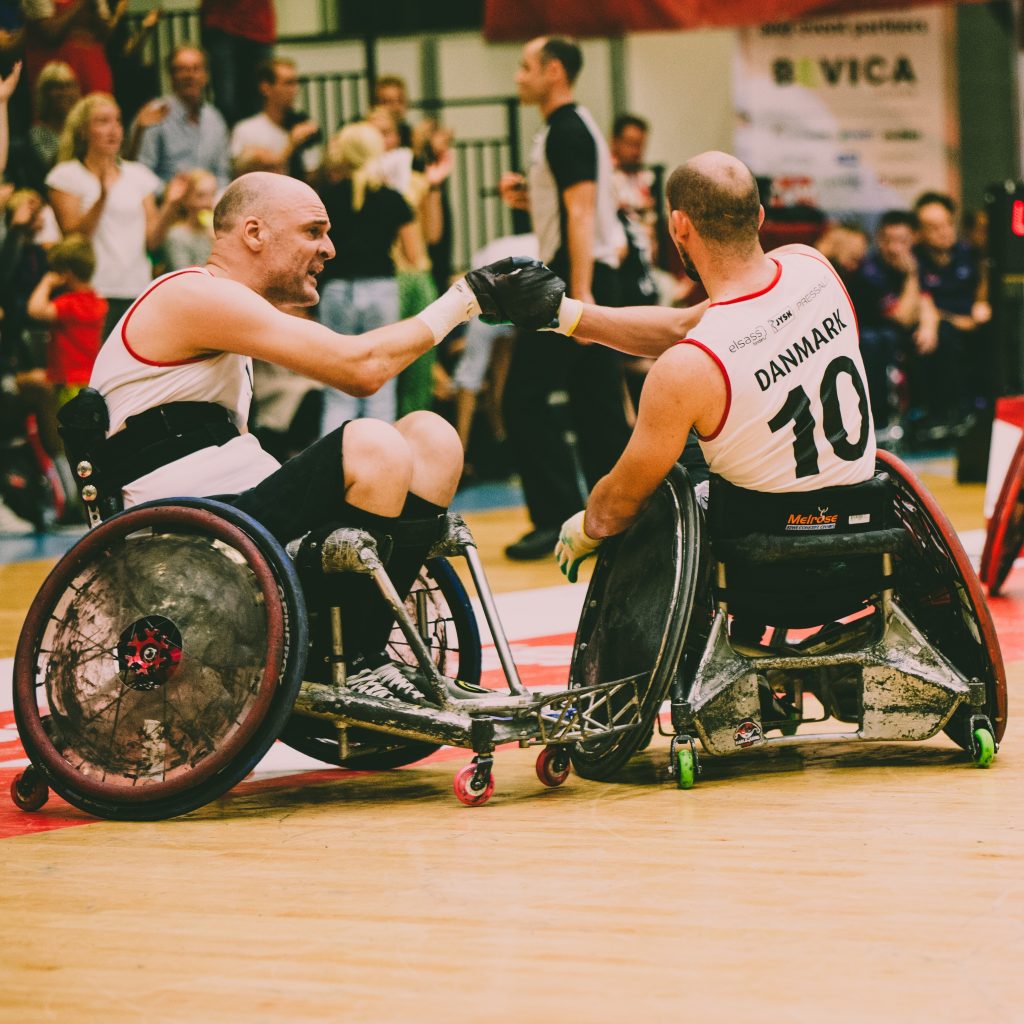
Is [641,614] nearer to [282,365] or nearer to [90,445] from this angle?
[282,365]

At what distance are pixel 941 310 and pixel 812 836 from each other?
37.1 feet

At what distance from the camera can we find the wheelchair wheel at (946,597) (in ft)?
14.2

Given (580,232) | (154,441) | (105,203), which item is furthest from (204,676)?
(105,203)

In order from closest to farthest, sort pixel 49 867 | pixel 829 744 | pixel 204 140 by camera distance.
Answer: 1. pixel 49 867
2. pixel 829 744
3. pixel 204 140

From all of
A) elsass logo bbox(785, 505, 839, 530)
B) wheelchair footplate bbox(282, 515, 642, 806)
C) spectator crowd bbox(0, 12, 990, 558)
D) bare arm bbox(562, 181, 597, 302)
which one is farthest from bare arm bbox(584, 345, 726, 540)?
bare arm bbox(562, 181, 597, 302)

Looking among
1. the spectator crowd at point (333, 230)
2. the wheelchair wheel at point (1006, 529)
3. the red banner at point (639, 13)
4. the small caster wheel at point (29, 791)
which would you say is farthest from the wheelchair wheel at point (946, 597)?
the red banner at point (639, 13)

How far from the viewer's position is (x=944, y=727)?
4.42 meters

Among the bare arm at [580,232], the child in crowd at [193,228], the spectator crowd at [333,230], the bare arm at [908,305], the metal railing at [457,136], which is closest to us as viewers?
the bare arm at [580,232]

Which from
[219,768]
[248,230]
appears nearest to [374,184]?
[248,230]

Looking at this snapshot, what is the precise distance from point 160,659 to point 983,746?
178 centimetres

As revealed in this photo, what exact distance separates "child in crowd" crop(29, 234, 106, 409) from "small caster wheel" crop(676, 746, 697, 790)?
633 cm

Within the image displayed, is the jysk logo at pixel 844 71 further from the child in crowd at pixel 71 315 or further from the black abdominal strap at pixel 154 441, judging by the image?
the black abdominal strap at pixel 154 441

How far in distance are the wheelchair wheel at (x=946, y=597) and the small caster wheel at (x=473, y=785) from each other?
1066 millimetres

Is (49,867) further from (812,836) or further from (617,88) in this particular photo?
(617,88)
